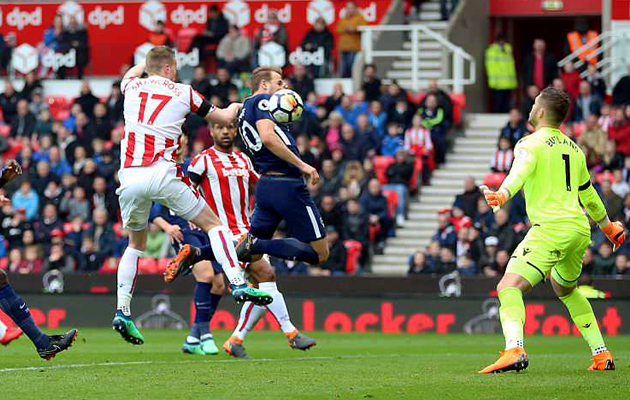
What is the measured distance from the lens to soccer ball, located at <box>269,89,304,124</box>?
40.2 feet

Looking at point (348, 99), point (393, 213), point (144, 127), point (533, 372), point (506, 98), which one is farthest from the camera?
point (506, 98)

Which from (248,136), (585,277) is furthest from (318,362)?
(585,277)

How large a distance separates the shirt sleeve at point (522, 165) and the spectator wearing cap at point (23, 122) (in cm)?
1966

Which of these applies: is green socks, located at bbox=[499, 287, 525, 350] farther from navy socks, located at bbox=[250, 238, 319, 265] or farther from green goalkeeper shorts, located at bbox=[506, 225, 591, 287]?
navy socks, located at bbox=[250, 238, 319, 265]

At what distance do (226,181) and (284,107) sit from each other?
5.33 feet

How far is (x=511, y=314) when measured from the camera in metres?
10.3

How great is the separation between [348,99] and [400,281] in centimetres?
602

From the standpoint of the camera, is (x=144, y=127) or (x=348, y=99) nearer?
(x=144, y=127)

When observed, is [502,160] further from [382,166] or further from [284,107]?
[284,107]

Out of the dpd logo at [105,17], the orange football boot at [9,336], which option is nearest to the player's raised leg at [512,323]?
the orange football boot at [9,336]

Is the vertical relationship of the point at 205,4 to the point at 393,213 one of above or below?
above

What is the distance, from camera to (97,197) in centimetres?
2547

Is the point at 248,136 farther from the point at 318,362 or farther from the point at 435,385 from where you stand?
the point at 435,385

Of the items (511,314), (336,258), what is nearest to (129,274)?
(511,314)
